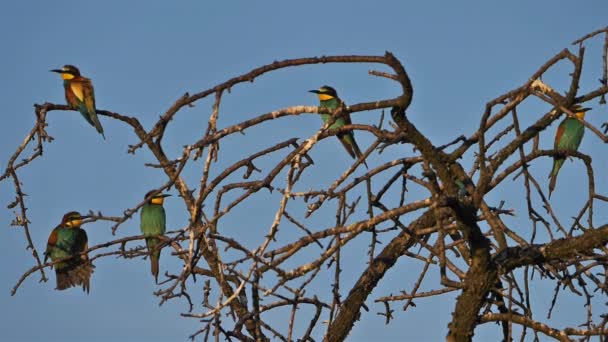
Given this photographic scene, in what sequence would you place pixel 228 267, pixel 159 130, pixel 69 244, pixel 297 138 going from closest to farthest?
pixel 228 267 → pixel 159 130 → pixel 297 138 → pixel 69 244

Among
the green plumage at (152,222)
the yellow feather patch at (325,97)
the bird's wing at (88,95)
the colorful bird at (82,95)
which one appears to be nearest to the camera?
the green plumage at (152,222)

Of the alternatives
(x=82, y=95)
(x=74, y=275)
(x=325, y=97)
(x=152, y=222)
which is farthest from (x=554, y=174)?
(x=82, y=95)

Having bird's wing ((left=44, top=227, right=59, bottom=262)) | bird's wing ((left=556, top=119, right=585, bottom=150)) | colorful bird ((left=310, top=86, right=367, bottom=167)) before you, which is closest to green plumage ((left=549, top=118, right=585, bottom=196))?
bird's wing ((left=556, top=119, right=585, bottom=150))

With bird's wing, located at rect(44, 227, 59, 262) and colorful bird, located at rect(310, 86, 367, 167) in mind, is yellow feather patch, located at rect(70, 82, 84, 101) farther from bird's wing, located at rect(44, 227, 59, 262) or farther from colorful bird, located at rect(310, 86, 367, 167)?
colorful bird, located at rect(310, 86, 367, 167)

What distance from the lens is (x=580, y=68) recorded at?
11.3ft

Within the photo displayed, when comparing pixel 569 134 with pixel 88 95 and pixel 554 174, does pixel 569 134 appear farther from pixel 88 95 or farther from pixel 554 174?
pixel 88 95

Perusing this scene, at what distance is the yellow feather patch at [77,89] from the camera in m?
8.12

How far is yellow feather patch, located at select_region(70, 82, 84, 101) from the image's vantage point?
8.12 meters

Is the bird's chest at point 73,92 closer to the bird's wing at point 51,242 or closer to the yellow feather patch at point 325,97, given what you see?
the bird's wing at point 51,242

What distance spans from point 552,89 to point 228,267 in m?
1.65

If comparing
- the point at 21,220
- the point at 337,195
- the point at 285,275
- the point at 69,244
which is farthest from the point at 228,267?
the point at 69,244

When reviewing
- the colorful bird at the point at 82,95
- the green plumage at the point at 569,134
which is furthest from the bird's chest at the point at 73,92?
the green plumage at the point at 569,134

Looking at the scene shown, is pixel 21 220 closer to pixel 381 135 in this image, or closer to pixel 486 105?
pixel 381 135

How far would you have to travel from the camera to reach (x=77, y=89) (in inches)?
324
